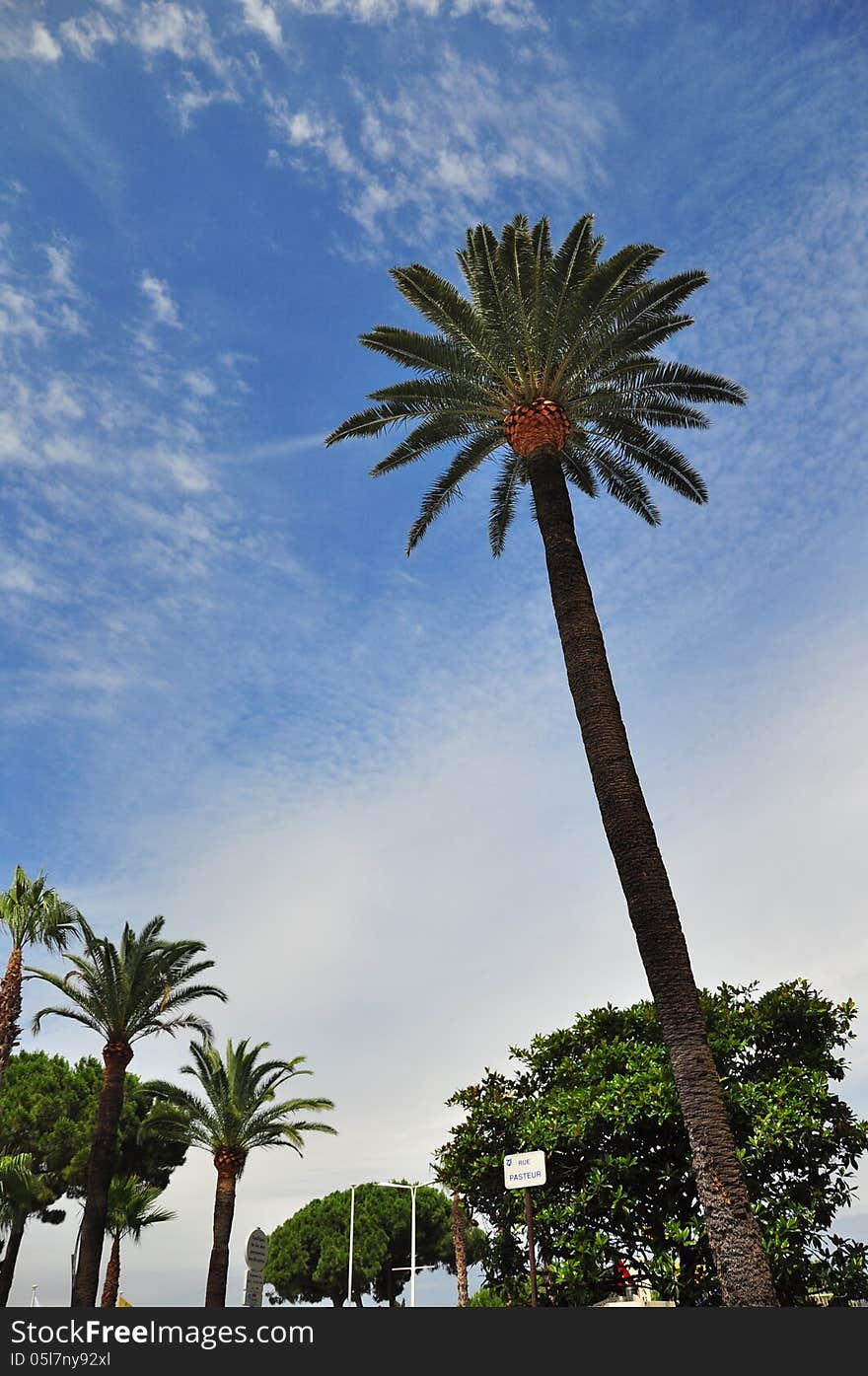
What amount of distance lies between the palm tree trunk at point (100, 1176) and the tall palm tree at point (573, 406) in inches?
800

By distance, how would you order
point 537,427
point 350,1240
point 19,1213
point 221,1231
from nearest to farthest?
point 537,427 < point 221,1231 < point 19,1213 < point 350,1240

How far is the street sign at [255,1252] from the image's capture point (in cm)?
2103

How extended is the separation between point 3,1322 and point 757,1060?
38.9 feet

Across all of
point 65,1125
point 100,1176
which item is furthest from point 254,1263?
point 65,1125

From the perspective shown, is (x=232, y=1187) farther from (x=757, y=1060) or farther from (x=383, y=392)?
→ (x=383, y=392)

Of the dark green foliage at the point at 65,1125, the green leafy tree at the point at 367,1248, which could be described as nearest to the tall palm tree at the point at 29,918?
the dark green foliage at the point at 65,1125

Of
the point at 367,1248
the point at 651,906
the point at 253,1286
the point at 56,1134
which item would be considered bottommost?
the point at 253,1286

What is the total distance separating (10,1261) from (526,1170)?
1399 inches

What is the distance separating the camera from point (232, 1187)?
33438mm

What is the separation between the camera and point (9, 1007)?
29.2 metres

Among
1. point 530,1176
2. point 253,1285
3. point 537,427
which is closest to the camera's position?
point 530,1176

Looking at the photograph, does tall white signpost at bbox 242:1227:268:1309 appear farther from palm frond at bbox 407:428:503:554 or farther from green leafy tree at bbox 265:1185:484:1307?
green leafy tree at bbox 265:1185:484:1307

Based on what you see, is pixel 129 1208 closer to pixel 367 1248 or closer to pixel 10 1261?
pixel 10 1261

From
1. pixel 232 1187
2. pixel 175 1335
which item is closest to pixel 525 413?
pixel 175 1335
